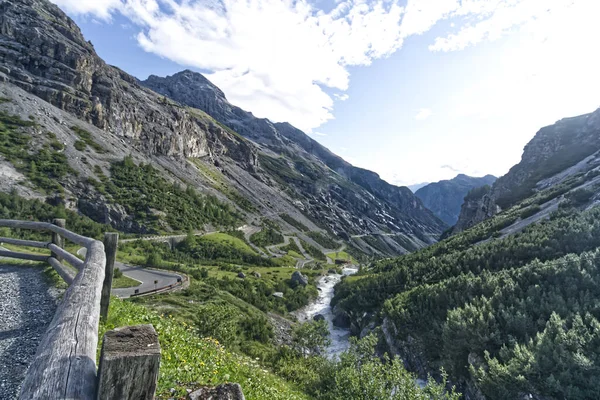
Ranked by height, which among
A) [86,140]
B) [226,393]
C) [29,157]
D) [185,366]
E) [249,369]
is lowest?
[249,369]

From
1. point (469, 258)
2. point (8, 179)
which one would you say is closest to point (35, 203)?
point (8, 179)

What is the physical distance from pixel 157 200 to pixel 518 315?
321ft

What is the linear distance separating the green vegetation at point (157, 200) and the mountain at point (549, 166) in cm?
9304

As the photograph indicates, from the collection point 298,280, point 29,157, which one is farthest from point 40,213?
point 298,280

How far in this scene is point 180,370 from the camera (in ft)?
23.6

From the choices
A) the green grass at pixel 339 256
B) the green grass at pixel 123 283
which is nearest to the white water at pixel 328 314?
the green grass at pixel 123 283

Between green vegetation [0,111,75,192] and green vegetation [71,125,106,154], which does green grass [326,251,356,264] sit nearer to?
green vegetation [71,125,106,154]

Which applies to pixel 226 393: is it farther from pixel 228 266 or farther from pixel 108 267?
pixel 228 266

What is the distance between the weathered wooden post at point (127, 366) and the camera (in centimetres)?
244

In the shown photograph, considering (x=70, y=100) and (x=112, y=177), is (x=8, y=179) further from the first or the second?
(x=70, y=100)

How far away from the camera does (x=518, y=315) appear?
67.7ft

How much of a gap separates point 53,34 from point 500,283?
581 ft

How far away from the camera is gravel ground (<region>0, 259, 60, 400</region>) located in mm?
5676

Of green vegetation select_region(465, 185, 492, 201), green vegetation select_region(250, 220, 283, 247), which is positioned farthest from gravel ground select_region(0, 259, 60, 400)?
green vegetation select_region(465, 185, 492, 201)
